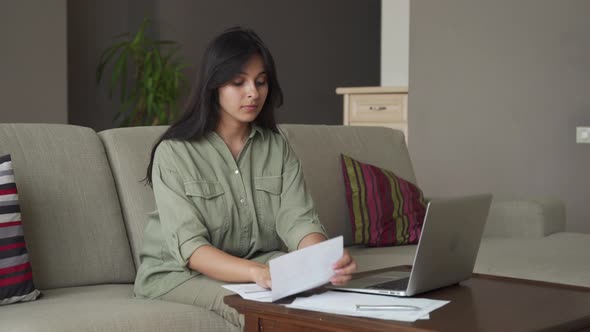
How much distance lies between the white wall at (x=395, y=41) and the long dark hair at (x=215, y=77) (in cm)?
340

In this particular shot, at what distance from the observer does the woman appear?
6.57 ft

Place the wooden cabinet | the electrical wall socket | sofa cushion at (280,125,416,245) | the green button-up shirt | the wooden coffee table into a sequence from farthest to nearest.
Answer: the wooden cabinet → the electrical wall socket → sofa cushion at (280,125,416,245) → the green button-up shirt → the wooden coffee table

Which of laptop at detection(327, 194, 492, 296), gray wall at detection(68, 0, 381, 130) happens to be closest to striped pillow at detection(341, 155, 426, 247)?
laptop at detection(327, 194, 492, 296)

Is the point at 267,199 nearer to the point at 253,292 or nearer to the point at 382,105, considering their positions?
the point at 253,292

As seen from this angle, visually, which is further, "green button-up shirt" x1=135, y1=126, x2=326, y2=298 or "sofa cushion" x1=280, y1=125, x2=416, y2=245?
"sofa cushion" x1=280, y1=125, x2=416, y2=245

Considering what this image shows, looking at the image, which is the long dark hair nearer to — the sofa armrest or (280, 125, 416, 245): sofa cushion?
(280, 125, 416, 245): sofa cushion

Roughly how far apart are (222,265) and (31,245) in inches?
24.1

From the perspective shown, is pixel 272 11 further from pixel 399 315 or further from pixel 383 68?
pixel 399 315

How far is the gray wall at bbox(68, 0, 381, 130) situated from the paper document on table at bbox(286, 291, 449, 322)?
4386 millimetres

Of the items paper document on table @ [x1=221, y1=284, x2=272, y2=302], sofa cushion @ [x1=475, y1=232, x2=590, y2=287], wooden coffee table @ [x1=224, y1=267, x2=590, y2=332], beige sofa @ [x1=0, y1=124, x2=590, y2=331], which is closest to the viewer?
wooden coffee table @ [x1=224, y1=267, x2=590, y2=332]

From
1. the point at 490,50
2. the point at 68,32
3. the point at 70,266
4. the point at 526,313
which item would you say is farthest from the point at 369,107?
the point at 526,313

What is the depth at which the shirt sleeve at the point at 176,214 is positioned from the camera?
1.97 meters

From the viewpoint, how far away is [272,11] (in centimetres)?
702

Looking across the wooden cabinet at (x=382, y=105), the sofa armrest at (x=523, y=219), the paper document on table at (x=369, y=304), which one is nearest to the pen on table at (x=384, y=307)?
the paper document on table at (x=369, y=304)
